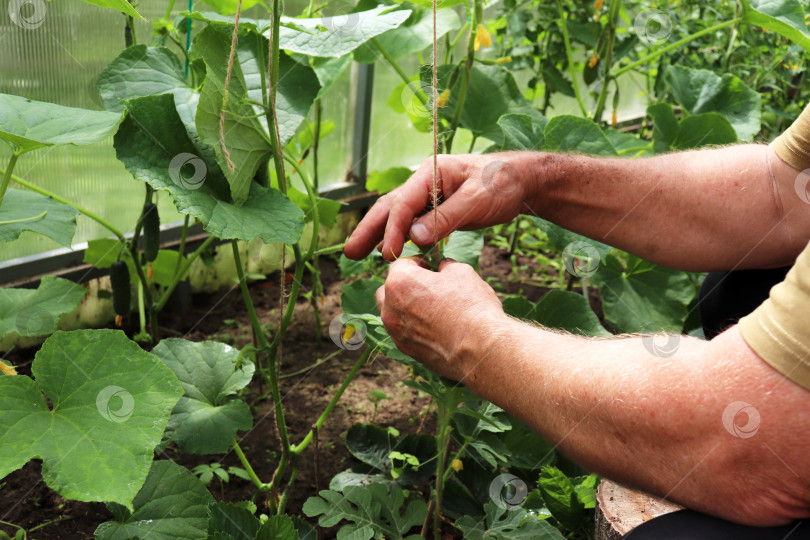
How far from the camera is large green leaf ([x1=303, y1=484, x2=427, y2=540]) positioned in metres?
1.12

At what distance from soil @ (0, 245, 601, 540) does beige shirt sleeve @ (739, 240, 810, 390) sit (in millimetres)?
783

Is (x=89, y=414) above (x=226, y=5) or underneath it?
underneath

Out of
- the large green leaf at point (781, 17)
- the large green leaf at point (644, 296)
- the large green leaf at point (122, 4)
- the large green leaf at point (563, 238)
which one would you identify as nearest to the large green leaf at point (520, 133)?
the large green leaf at point (563, 238)

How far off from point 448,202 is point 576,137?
0.51m

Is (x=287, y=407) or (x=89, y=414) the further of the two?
(x=287, y=407)

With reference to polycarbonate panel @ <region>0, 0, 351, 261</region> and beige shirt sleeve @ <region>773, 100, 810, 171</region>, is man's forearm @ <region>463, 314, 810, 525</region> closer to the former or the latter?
beige shirt sleeve @ <region>773, 100, 810, 171</region>

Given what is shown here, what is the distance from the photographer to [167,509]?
3.42ft

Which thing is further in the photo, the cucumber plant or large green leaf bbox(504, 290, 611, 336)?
large green leaf bbox(504, 290, 611, 336)

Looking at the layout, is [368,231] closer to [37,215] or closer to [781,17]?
[37,215]

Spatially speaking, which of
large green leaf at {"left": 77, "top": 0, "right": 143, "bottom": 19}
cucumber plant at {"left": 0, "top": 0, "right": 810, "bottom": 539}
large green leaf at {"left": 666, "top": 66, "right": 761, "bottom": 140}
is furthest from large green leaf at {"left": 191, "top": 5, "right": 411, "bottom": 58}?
large green leaf at {"left": 666, "top": 66, "right": 761, "bottom": 140}

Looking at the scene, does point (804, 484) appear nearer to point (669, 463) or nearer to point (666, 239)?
point (669, 463)

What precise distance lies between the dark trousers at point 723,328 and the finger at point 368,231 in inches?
21.3

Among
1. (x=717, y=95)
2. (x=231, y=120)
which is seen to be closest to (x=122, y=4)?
(x=231, y=120)

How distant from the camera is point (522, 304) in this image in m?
1.21
